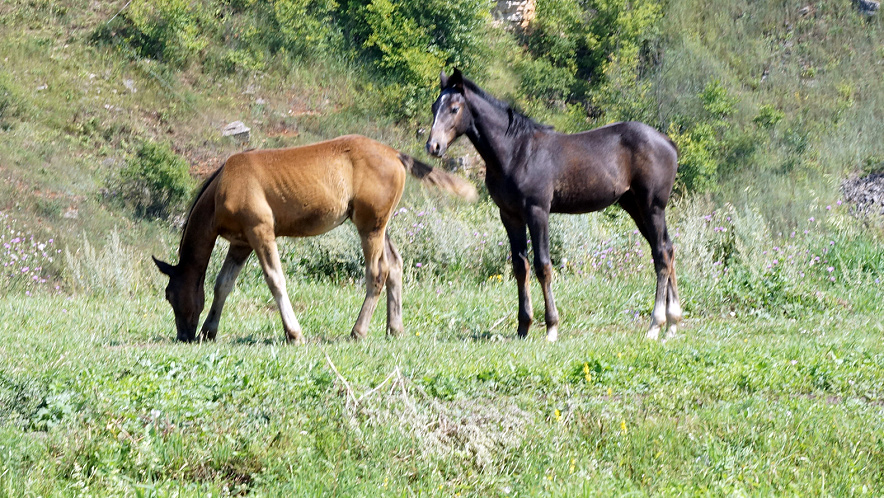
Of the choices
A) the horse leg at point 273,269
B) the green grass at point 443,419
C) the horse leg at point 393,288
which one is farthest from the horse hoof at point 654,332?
the horse leg at point 273,269

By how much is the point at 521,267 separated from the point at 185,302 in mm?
3376

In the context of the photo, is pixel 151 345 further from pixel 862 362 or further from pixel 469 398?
pixel 862 362

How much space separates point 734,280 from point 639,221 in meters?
2.20

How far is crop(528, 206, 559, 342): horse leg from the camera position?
923cm

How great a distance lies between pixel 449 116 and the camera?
924cm

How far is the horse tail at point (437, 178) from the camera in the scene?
9.42 meters

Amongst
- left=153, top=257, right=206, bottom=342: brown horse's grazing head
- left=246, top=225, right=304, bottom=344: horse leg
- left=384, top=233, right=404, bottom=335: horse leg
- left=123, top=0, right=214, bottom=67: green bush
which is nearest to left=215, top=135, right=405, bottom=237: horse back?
left=246, top=225, right=304, bottom=344: horse leg

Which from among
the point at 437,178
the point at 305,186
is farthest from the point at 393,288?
the point at 305,186

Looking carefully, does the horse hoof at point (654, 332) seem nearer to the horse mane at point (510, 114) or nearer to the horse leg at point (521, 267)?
the horse leg at point (521, 267)

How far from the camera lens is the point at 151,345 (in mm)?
8883

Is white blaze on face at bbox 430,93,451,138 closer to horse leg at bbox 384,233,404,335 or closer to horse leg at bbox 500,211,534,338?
horse leg at bbox 500,211,534,338

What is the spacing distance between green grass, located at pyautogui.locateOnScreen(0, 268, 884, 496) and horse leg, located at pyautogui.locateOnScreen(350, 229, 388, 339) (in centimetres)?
71

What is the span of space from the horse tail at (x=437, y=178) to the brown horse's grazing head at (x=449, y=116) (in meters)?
0.32

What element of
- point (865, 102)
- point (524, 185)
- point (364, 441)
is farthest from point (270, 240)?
point (865, 102)
